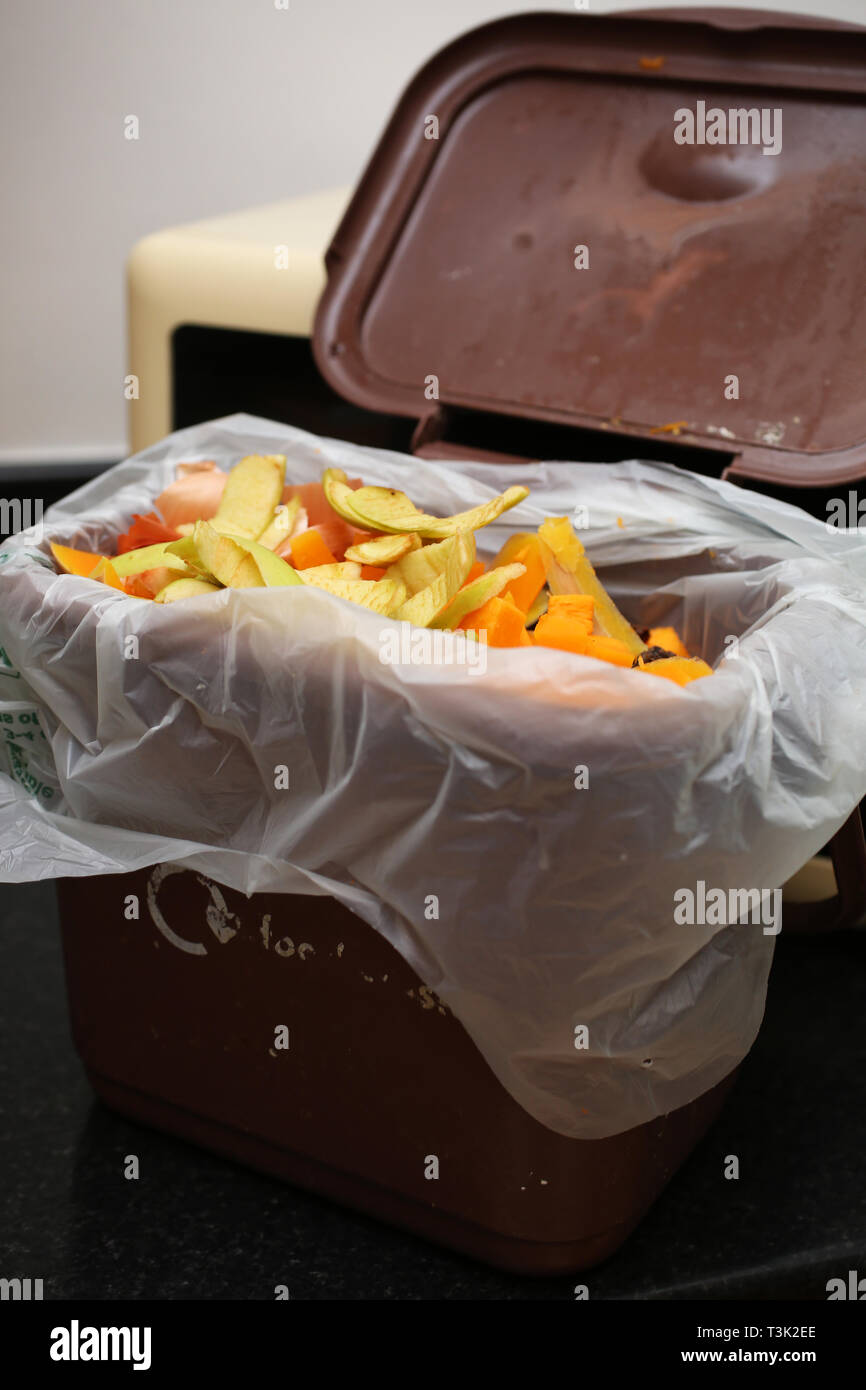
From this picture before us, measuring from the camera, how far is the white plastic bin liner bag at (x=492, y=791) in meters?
0.46

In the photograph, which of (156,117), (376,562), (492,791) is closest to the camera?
(492,791)

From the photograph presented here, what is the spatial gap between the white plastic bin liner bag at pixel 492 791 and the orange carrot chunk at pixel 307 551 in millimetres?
118

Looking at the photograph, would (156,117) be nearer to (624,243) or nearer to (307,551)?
(624,243)

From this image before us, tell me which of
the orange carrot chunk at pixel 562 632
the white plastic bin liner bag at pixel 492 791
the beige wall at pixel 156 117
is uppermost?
the beige wall at pixel 156 117

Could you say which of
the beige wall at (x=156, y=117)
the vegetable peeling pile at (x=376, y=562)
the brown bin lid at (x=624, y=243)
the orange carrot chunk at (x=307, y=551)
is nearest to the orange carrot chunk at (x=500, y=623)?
the vegetable peeling pile at (x=376, y=562)

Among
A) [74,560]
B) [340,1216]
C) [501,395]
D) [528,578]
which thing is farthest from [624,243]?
[340,1216]

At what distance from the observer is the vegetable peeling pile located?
56 cm

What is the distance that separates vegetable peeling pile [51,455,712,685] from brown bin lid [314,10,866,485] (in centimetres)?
14

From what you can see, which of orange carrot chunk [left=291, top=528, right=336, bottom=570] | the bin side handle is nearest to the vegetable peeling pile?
orange carrot chunk [left=291, top=528, right=336, bottom=570]

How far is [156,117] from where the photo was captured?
120cm

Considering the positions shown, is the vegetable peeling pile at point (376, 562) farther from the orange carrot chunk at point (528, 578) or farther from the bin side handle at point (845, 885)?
the bin side handle at point (845, 885)

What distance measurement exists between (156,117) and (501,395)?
62 cm
